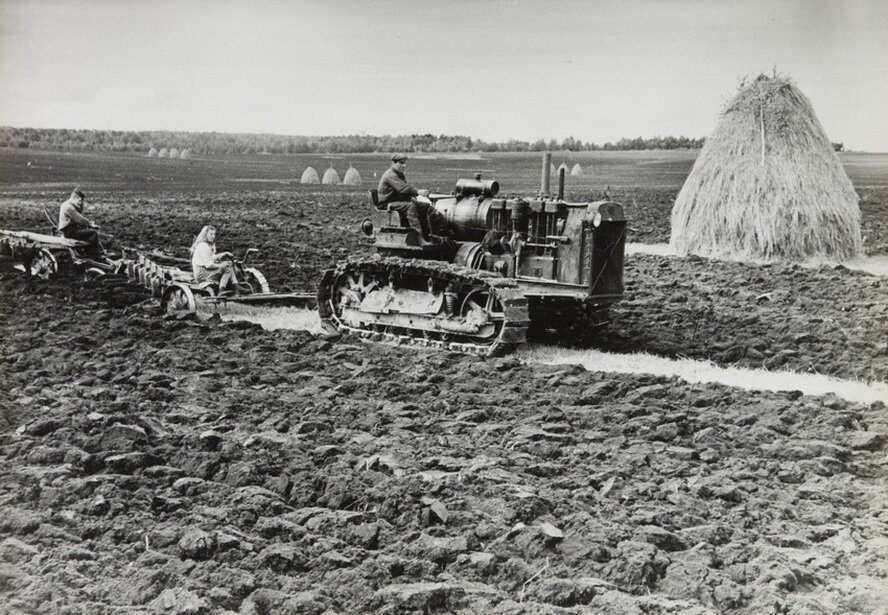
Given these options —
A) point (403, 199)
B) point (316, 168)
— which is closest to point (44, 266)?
point (403, 199)

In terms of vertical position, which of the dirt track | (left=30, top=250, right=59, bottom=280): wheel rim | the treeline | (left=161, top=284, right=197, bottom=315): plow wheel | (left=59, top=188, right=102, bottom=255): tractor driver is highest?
the treeline

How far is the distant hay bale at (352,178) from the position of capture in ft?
124

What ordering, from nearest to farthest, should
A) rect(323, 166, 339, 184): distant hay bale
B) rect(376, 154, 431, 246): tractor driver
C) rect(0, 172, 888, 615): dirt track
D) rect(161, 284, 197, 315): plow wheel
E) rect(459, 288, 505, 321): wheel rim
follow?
rect(0, 172, 888, 615): dirt track → rect(459, 288, 505, 321): wheel rim → rect(376, 154, 431, 246): tractor driver → rect(161, 284, 197, 315): plow wheel → rect(323, 166, 339, 184): distant hay bale

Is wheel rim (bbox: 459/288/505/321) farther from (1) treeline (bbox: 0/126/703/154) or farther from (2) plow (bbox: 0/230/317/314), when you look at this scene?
(1) treeline (bbox: 0/126/703/154)

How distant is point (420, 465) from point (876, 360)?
6264 millimetres

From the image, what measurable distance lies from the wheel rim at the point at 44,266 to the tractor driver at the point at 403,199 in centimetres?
587

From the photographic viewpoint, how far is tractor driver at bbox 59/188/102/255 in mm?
13953

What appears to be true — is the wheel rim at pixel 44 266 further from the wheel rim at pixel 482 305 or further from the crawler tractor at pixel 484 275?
the wheel rim at pixel 482 305

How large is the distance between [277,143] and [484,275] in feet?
99.8

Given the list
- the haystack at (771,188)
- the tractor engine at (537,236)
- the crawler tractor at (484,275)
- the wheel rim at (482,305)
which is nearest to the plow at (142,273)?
the crawler tractor at (484,275)

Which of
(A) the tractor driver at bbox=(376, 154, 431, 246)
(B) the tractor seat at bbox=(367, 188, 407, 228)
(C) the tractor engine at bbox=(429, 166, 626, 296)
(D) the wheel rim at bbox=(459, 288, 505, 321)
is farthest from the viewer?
(B) the tractor seat at bbox=(367, 188, 407, 228)

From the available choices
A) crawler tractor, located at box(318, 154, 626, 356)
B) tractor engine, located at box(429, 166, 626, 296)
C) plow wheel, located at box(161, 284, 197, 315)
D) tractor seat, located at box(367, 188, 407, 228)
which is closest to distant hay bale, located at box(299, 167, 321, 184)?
plow wheel, located at box(161, 284, 197, 315)

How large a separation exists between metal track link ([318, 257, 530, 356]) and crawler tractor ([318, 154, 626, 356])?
0.04ft

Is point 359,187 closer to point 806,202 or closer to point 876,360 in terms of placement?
point 806,202
